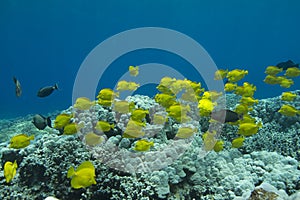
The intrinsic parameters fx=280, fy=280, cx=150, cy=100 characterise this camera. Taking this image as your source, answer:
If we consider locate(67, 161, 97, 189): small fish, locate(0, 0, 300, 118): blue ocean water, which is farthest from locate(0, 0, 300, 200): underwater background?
locate(0, 0, 300, 118): blue ocean water

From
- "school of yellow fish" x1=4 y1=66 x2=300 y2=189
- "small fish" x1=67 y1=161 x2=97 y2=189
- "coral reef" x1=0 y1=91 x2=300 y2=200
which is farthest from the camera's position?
"school of yellow fish" x1=4 y1=66 x2=300 y2=189

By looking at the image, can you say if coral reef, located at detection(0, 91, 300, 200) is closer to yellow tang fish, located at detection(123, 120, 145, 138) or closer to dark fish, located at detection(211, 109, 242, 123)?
yellow tang fish, located at detection(123, 120, 145, 138)

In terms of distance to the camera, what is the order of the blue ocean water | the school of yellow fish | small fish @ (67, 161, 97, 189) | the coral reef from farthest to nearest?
the blue ocean water → the school of yellow fish → the coral reef → small fish @ (67, 161, 97, 189)

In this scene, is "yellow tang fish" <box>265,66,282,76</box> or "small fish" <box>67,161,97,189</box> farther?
"yellow tang fish" <box>265,66,282,76</box>

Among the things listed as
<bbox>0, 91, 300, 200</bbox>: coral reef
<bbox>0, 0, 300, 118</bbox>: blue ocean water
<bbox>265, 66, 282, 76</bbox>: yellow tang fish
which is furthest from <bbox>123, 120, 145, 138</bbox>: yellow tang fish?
<bbox>0, 0, 300, 118</bbox>: blue ocean water

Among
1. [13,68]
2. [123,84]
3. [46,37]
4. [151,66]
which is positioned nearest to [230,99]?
[151,66]

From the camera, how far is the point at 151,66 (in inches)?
439

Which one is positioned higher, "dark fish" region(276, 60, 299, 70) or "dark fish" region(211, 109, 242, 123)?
"dark fish" region(276, 60, 299, 70)

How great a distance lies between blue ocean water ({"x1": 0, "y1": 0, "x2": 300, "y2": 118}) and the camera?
269 feet

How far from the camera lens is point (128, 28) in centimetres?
9831

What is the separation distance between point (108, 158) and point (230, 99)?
6065 mm

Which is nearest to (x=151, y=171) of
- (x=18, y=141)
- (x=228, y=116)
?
(x=228, y=116)

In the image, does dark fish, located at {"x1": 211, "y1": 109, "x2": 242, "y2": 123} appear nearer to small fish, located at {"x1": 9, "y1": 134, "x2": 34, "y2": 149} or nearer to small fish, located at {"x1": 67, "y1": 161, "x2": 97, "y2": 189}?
small fish, located at {"x1": 67, "y1": 161, "x2": 97, "y2": 189}

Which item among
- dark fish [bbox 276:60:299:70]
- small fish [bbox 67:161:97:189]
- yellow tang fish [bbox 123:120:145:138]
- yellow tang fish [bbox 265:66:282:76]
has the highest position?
dark fish [bbox 276:60:299:70]
